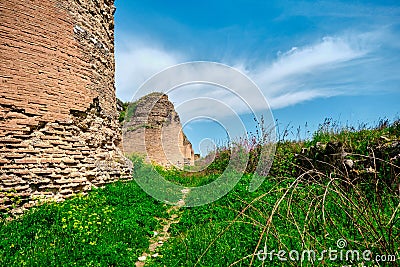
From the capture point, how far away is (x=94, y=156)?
864 centimetres

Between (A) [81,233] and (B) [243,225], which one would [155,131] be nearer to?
(A) [81,233]

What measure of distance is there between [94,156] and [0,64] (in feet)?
10.8

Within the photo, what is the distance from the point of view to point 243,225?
5.19 m

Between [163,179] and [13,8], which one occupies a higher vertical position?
[13,8]

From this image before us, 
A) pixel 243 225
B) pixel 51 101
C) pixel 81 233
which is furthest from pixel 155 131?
pixel 243 225

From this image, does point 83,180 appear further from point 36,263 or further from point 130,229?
point 36,263

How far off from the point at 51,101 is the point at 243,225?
5487 mm

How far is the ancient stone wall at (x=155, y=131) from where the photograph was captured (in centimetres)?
1714

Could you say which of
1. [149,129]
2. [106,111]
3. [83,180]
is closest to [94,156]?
[83,180]

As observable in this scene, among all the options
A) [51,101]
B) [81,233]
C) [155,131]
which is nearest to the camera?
[81,233]

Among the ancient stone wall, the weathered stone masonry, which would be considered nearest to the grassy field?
the weathered stone masonry

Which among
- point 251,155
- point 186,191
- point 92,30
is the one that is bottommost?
point 186,191

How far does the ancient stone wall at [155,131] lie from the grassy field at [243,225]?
8082 millimetres

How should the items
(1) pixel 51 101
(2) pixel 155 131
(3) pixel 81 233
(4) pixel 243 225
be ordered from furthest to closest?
(2) pixel 155 131, (1) pixel 51 101, (3) pixel 81 233, (4) pixel 243 225
